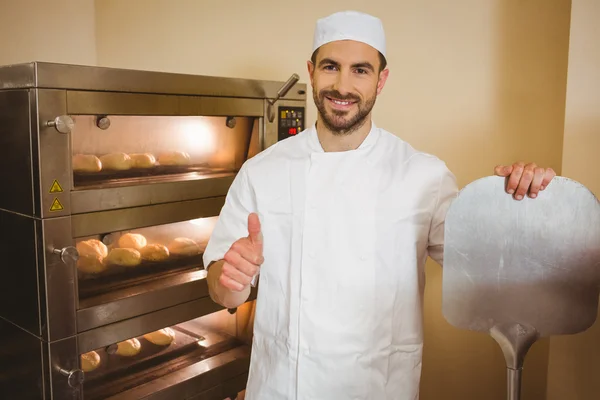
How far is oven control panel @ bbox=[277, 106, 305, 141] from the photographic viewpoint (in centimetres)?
192

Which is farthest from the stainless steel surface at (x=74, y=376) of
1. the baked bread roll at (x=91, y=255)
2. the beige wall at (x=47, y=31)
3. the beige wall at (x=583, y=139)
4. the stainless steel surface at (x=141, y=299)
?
the beige wall at (x=47, y=31)

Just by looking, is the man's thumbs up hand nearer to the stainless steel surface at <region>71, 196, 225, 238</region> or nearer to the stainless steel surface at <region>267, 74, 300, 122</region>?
the stainless steel surface at <region>71, 196, 225, 238</region>

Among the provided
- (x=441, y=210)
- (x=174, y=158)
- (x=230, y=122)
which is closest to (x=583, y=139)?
(x=441, y=210)

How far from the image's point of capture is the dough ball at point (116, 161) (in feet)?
5.16

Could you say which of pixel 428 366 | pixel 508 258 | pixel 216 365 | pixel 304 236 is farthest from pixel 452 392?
pixel 508 258

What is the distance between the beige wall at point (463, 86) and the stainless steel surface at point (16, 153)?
3.61 ft

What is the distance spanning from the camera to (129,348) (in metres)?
1.68

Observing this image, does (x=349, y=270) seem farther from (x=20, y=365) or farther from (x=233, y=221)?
(x=20, y=365)

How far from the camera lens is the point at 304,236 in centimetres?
135

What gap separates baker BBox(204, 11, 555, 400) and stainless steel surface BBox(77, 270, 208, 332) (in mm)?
273

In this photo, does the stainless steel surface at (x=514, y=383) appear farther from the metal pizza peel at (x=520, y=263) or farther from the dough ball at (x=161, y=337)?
the dough ball at (x=161, y=337)

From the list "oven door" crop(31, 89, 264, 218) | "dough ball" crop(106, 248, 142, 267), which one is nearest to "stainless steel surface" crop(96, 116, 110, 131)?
"oven door" crop(31, 89, 264, 218)

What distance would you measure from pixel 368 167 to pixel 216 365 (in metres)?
0.87

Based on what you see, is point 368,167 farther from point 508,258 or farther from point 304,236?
point 508,258
